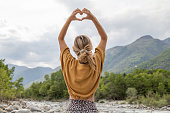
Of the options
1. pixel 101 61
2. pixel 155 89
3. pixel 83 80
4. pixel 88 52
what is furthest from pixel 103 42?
pixel 155 89

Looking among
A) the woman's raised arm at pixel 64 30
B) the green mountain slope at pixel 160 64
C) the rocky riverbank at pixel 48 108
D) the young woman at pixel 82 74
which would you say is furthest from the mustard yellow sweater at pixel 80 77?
the green mountain slope at pixel 160 64

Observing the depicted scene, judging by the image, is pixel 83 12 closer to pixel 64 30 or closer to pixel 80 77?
pixel 64 30

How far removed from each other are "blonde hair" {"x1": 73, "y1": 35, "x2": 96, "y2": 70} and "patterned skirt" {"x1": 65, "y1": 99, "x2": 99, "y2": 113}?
1.37 feet

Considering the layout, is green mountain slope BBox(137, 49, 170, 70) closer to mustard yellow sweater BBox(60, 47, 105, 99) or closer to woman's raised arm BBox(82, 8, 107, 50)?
woman's raised arm BBox(82, 8, 107, 50)

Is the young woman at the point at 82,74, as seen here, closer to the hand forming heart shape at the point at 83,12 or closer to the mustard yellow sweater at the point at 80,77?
the mustard yellow sweater at the point at 80,77

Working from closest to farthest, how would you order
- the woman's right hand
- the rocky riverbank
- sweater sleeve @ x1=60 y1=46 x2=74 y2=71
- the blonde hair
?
the blonde hair → sweater sleeve @ x1=60 y1=46 x2=74 y2=71 → the woman's right hand → the rocky riverbank

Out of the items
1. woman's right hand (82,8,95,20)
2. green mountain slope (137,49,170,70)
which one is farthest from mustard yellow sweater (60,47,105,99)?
green mountain slope (137,49,170,70)

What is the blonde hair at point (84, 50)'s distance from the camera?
5.98 ft

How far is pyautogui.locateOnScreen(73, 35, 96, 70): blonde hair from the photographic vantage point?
5.98ft

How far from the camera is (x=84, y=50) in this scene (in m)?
1.83

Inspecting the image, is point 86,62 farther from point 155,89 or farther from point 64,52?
point 155,89

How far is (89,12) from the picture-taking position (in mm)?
2111

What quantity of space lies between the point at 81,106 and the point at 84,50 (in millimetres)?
627

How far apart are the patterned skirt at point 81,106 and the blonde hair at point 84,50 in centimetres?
42
